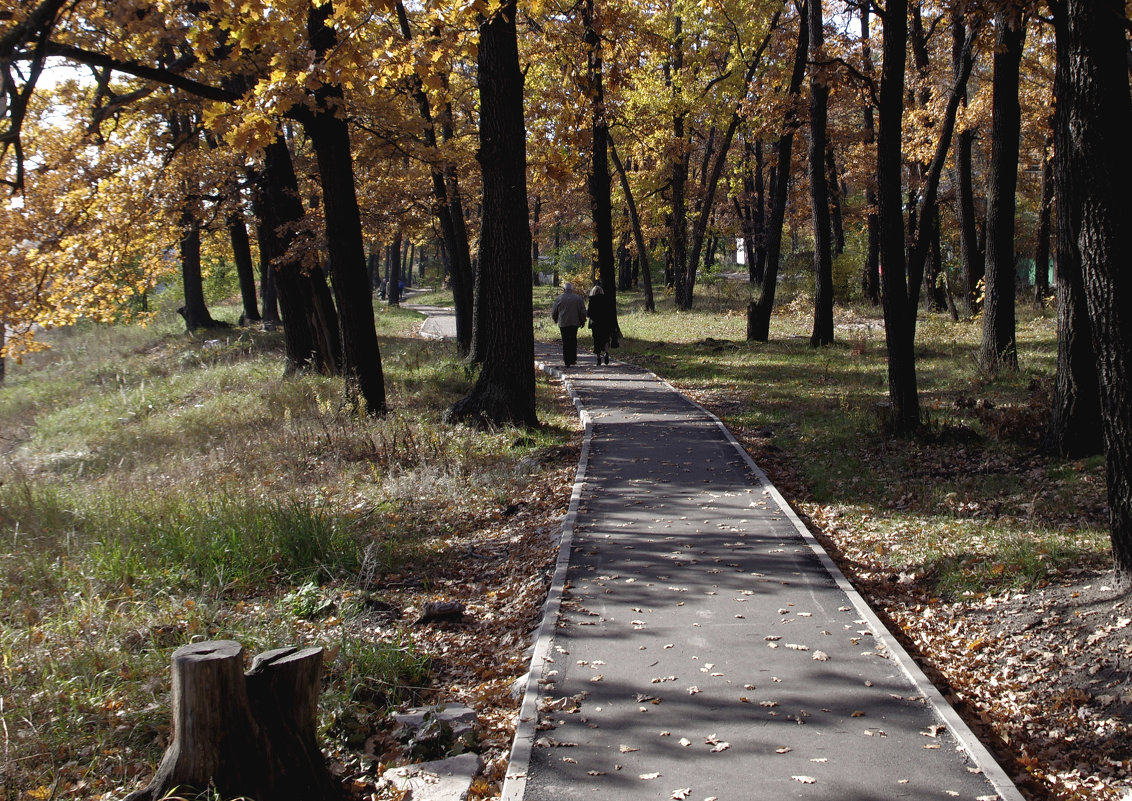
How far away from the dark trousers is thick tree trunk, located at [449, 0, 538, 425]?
724 centimetres

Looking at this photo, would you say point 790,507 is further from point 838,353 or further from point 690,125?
point 690,125

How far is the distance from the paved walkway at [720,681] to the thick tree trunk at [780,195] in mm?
14392

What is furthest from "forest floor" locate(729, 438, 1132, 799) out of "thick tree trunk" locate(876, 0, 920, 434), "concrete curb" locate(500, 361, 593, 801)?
"thick tree trunk" locate(876, 0, 920, 434)

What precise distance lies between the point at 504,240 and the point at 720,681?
8.72 m

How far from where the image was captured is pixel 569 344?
21.0 m

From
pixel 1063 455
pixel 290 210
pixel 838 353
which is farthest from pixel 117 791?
pixel 838 353

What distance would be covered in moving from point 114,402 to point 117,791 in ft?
54.2

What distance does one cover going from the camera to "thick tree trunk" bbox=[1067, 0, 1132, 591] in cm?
557

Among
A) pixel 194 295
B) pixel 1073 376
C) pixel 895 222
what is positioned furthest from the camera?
pixel 194 295

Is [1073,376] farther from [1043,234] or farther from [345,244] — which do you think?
[1043,234]

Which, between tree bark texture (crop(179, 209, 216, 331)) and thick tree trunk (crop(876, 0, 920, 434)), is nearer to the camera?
thick tree trunk (crop(876, 0, 920, 434))

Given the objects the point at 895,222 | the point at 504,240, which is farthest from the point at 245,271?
the point at 895,222

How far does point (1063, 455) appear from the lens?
9.52 metres

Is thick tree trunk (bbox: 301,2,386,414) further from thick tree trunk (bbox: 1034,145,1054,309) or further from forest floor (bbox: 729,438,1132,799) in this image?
thick tree trunk (bbox: 1034,145,1054,309)
